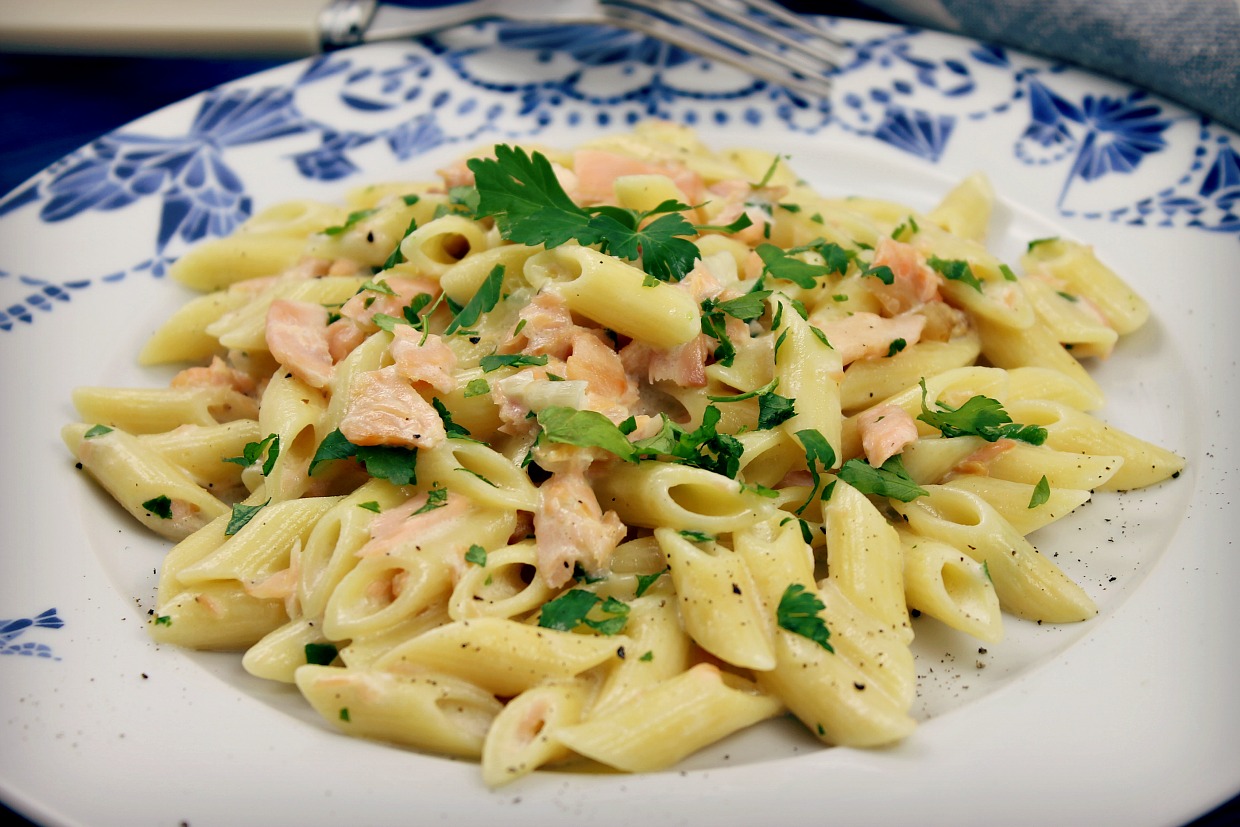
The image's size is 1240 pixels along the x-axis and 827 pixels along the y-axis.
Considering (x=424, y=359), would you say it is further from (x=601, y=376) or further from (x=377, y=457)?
(x=601, y=376)

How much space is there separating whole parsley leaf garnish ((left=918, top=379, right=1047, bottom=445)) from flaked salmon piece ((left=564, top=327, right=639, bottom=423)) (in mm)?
790

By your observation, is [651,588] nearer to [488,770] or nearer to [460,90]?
[488,770]

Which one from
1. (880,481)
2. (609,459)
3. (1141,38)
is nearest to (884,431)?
(880,481)

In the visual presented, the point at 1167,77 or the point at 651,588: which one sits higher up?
the point at 1167,77

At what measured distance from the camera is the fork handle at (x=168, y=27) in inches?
175

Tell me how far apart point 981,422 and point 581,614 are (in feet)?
3.93

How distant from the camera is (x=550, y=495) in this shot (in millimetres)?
2582

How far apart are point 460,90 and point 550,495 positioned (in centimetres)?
260

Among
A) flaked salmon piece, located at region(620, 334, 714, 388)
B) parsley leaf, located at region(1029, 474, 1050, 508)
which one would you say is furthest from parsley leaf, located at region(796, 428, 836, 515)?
parsley leaf, located at region(1029, 474, 1050, 508)

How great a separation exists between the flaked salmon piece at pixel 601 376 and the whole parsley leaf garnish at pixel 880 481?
0.58 metres

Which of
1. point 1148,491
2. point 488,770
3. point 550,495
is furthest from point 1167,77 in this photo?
point 488,770

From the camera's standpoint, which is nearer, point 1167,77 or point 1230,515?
point 1230,515

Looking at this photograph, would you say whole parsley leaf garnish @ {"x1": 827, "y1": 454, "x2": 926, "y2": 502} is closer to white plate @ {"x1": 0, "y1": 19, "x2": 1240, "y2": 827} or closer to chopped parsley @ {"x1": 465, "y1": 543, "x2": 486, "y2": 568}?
white plate @ {"x1": 0, "y1": 19, "x2": 1240, "y2": 827}

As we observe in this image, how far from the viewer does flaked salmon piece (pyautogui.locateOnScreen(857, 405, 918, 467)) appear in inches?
109
